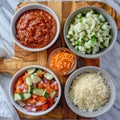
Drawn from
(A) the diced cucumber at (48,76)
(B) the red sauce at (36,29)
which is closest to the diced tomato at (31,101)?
(A) the diced cucumber at (48,76)

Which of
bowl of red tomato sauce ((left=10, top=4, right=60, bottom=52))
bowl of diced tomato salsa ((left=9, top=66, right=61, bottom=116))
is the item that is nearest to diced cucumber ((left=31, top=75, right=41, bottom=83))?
bowl of diced tomato salsa ((left=9, top=66, right=61, bottom=116))

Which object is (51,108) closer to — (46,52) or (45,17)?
(46,52)

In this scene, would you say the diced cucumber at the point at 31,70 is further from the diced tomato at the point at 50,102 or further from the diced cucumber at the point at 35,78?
the diced tomato at the point at 50,102

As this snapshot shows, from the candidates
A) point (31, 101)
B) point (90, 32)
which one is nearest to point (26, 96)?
point (31, 101)

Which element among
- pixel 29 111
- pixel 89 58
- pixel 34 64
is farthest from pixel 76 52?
pixel 29 111

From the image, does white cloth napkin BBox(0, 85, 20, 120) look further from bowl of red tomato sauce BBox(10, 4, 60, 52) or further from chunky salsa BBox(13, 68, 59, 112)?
bowl of red tomato sauce BBox(10, 4, 60, 52)
